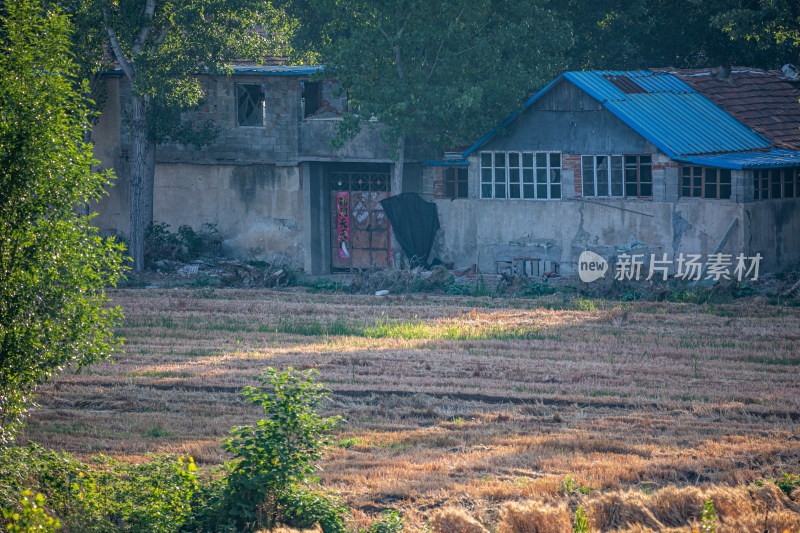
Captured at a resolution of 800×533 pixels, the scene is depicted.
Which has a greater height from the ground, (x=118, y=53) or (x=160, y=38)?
(x=160, y=38)

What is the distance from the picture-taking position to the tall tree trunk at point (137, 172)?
2316 cm

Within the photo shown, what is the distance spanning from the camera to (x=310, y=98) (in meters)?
24.6

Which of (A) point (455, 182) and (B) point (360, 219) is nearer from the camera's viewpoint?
(A) point (455, 182)

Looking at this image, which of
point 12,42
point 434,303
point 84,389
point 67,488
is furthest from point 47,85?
point 434,303

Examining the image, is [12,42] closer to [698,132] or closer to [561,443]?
[561,443]

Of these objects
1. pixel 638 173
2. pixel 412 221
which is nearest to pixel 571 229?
pixel 638 173

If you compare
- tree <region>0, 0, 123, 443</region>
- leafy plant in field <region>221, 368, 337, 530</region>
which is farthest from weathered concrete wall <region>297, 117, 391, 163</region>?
leafy plant in field <region>221, 368, 337, 530</region>

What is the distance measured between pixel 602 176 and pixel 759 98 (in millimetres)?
5988

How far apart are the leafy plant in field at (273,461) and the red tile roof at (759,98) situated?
18.3 metres

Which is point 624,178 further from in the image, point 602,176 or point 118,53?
point 118,53

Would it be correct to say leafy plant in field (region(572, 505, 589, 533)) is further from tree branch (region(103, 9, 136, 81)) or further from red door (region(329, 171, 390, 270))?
tree branch (region(103, 9, 136, 81))

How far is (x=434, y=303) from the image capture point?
1870cm

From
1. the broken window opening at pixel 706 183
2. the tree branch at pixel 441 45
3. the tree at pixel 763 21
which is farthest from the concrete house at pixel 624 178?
the tree branch at pixel 441 45

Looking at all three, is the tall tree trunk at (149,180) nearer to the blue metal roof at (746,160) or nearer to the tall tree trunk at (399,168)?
the tall tree trunk at (399,168)
